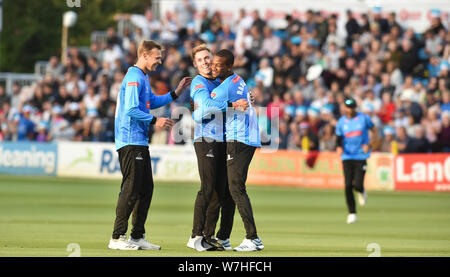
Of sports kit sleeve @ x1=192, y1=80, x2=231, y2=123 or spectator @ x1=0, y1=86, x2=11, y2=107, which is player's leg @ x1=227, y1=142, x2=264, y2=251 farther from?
spectator @ x1=0, y1=86, x2=11, y2=107

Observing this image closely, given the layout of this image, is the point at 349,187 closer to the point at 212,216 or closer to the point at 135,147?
the point at 212,216

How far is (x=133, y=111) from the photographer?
12.0m

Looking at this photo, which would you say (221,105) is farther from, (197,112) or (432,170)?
(432,170)

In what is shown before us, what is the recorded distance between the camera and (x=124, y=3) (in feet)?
223

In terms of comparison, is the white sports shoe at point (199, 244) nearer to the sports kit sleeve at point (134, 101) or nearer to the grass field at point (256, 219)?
the grass field at point (256, 219)

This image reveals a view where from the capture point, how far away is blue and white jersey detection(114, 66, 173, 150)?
39.3 feet

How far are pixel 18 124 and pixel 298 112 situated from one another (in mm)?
11021

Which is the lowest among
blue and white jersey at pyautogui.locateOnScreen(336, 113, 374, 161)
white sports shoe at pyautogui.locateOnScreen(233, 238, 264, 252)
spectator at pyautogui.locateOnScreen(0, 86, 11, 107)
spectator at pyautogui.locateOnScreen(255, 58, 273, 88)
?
white sports shoe at pyautogui.locateOnScreen(233, 238, 264, 252)

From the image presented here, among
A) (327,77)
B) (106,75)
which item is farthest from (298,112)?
(106,75)

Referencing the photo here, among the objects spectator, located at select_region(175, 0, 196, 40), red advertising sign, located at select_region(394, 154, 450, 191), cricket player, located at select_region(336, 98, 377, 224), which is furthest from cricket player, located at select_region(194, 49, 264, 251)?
spectator, located at select_region(175, 0, 196, 40)

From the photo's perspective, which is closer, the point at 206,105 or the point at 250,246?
the point at 206,105

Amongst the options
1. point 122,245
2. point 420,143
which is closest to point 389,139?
point 420,143

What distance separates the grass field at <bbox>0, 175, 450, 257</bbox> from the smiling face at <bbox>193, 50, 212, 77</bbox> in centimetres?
238

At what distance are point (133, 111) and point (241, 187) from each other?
174cm
